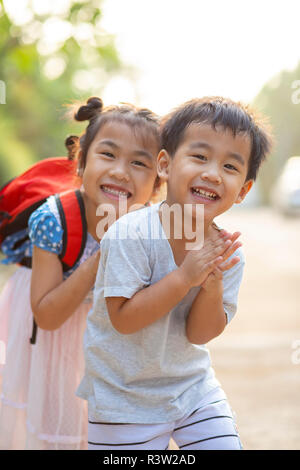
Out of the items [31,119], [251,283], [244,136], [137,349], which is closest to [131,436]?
[137,349]

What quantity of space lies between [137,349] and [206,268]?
13.9 inches

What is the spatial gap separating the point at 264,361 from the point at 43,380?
2.47 meters

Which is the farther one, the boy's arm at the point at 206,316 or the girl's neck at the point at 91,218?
the girl's neck at the point at 91,218

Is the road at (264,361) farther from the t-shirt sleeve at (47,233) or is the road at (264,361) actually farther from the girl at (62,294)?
the t-shirt sleeve at (47,233)

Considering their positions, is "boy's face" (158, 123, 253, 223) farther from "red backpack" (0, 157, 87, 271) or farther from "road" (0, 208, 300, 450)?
"road" (0, 208, 300, 450)

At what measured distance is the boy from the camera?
5.46 ft

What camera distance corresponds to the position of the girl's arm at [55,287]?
1912mm

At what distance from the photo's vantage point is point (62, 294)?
194cm

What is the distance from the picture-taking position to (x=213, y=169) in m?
1.68

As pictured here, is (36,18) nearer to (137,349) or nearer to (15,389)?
(15,389)

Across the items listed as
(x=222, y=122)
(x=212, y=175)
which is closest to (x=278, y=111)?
(x=222, y=122)

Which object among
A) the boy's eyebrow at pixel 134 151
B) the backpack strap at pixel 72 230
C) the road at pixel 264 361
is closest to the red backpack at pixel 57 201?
the backpack strap at pixel 72 230

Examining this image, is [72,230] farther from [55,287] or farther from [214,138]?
[214,138]

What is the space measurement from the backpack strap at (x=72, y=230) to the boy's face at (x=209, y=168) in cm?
44
